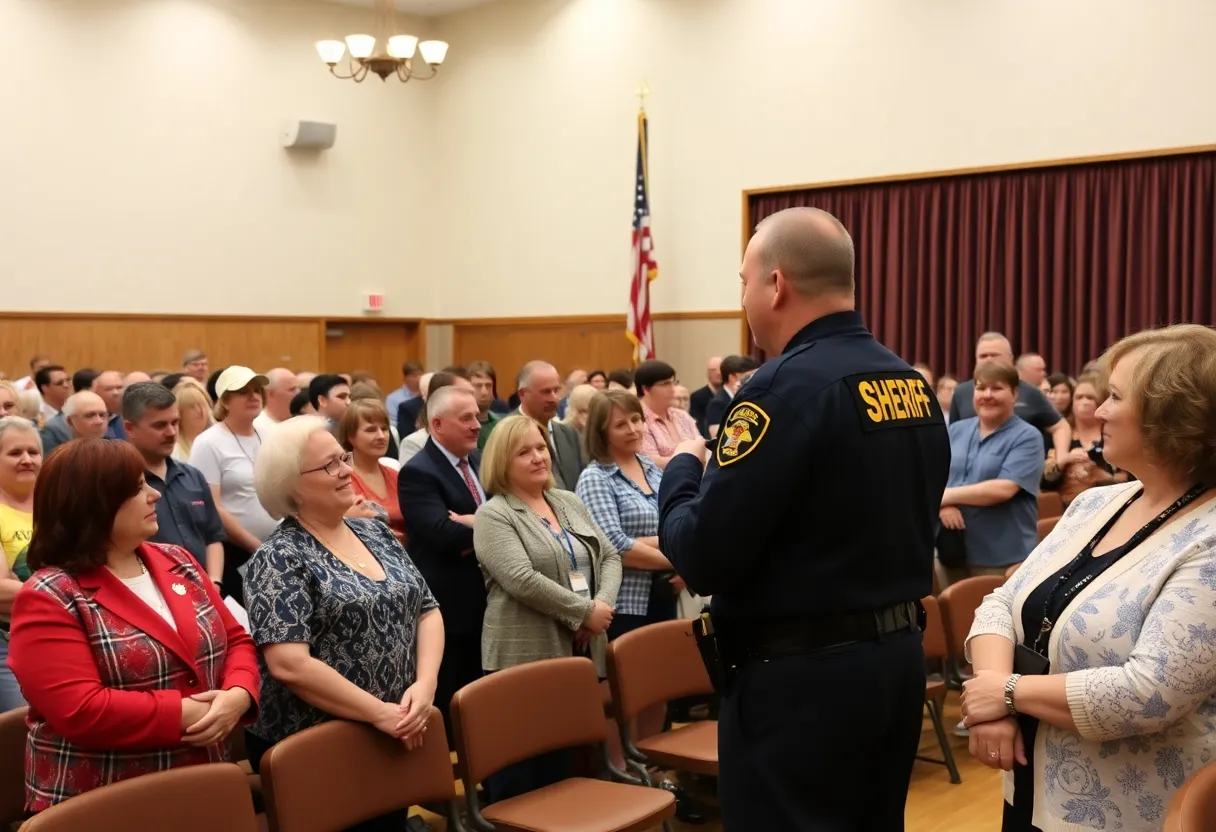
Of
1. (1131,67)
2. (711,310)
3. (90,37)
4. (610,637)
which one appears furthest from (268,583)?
(90,37)

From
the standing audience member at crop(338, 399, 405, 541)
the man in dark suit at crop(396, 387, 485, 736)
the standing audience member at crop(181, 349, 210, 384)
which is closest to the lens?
the man in dark suit at crop(396, 387, 485, 736)

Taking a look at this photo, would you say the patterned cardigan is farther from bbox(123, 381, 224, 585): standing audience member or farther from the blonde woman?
the blonde woman

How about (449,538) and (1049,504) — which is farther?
(1049,504)

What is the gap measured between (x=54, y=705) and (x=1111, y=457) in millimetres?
2013

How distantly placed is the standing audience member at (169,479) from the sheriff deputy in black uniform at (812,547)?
2.51 m

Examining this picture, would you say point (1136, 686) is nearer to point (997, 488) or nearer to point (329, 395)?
point (997, 488)

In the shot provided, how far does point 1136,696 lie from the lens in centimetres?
181

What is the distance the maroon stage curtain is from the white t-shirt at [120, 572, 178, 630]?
807 cm

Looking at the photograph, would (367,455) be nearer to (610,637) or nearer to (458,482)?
(458,482)

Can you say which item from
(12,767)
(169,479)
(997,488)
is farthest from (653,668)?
(997,488)

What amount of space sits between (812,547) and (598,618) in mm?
1812

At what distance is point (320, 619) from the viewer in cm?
289

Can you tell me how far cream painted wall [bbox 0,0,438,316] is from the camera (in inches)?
435

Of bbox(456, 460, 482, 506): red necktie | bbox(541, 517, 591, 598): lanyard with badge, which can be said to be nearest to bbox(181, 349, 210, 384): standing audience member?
bbox(456, 460, 482, 506): red necktie
